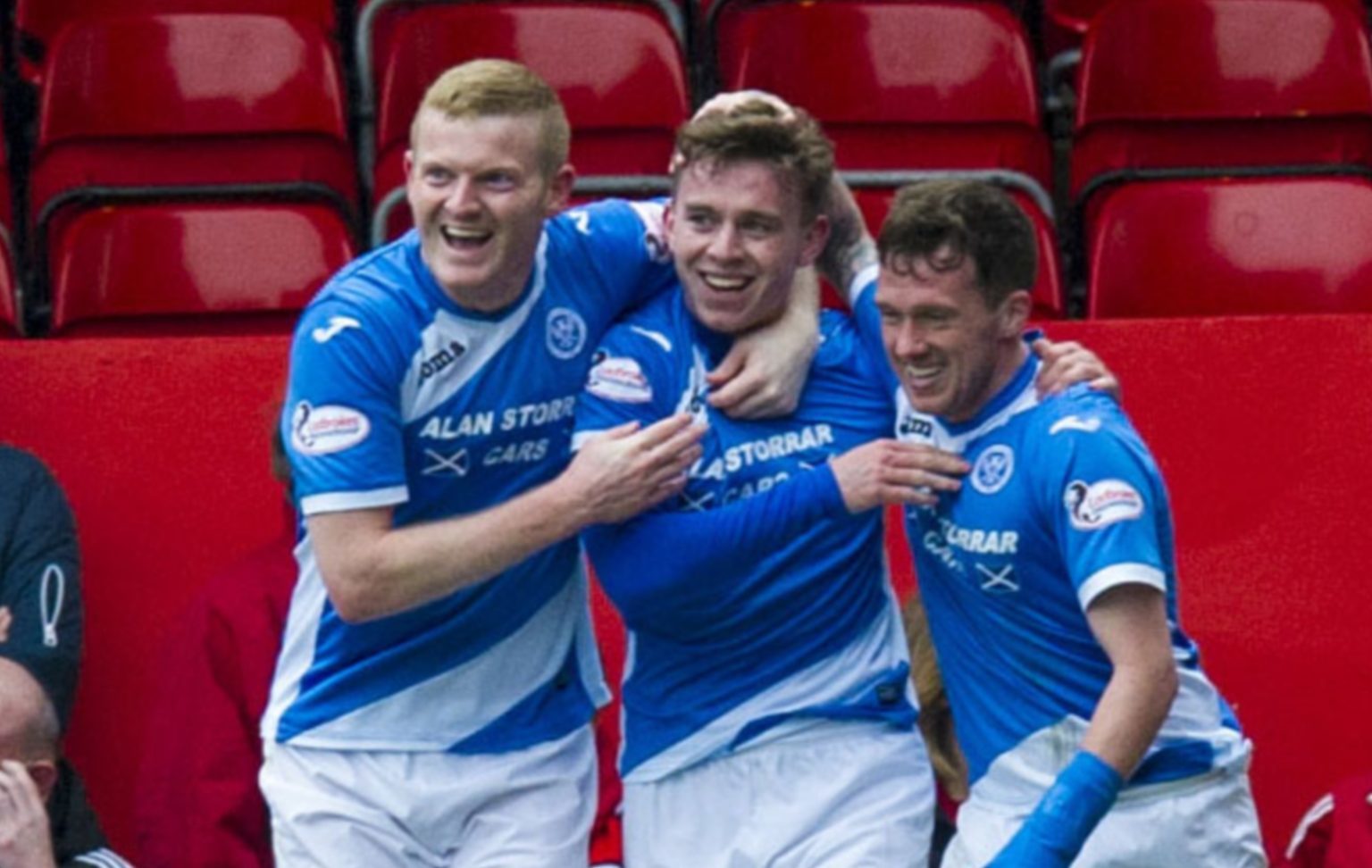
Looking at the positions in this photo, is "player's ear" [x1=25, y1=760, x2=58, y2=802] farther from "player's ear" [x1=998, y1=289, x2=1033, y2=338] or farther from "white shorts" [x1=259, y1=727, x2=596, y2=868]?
"player's ear" [x1=998, y1=289, x2=1033, y2=338]

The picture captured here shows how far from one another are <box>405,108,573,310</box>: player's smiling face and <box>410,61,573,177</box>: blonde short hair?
11mm

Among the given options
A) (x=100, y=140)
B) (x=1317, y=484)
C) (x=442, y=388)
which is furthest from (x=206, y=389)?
Result: (x=1317, y=484)

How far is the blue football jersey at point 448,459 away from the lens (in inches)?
171

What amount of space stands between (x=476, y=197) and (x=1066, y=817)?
115cm

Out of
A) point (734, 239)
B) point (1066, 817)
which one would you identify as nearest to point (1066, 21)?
point (734, 239)

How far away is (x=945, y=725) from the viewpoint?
5359mm

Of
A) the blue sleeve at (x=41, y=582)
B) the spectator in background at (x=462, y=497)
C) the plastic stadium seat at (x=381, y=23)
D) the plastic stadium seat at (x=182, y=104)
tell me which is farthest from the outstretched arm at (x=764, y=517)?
the plastic stadium seat at (x=381, y=23)

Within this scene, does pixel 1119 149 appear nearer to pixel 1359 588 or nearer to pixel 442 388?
pixel 1359 588

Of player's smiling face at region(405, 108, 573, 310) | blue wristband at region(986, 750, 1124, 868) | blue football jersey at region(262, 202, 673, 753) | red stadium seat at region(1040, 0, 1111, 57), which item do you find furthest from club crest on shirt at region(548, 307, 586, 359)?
red stadium seat at region(1040, 0, 1111, 57)

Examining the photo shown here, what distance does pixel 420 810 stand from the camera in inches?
179

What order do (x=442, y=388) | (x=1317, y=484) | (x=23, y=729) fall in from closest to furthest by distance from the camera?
1. (x=442, y=388)
2. (x=23, y=729)
3. (x=1317, y=484)

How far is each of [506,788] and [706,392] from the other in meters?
0.63

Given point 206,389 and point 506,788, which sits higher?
point 206,389

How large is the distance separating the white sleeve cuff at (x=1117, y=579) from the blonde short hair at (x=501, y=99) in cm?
95
